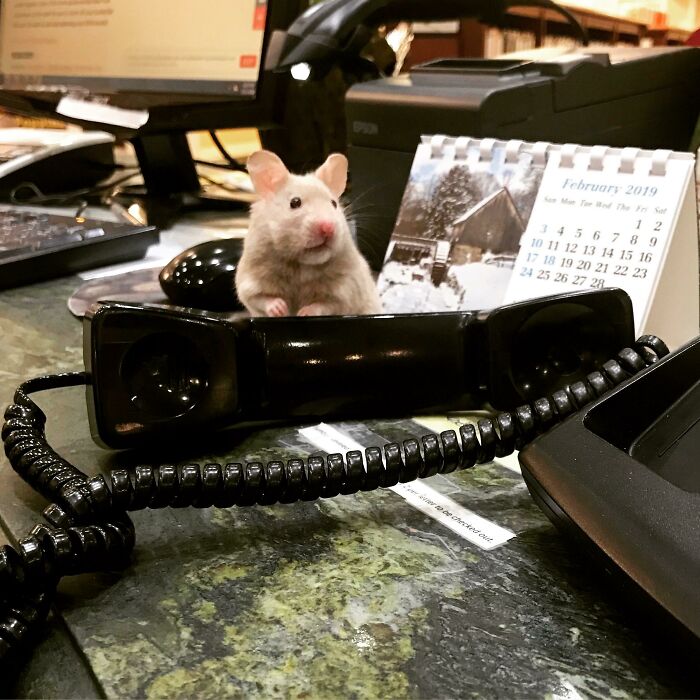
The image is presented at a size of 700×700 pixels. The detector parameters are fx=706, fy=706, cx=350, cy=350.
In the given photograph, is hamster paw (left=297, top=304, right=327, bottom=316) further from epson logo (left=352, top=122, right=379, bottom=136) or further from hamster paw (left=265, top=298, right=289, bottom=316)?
epson logo (left=352, top=122, right=379, bottom=136)

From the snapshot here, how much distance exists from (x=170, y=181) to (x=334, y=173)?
793 mm

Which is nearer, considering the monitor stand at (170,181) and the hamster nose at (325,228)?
the hamster nose at (325,228)

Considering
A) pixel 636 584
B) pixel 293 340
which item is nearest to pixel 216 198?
pixel 293 340

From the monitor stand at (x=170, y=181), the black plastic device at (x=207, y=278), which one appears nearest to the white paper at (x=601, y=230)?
the black plastic device at (x=207, y=278)

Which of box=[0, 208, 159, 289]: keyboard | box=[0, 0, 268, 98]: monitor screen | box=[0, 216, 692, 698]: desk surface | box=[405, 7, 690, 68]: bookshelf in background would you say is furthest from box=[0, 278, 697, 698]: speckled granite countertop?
box=[405, 7, 690, 68]: bookshelf in background

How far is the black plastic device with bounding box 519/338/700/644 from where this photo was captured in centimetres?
27

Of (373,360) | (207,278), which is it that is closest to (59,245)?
(207,278)

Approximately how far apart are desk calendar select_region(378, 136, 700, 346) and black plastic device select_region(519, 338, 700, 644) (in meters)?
0.15

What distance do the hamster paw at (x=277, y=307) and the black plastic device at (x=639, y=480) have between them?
0.89 ft

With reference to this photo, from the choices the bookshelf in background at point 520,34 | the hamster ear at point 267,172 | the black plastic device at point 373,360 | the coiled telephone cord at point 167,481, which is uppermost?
the bookshelf in background at point 520,34

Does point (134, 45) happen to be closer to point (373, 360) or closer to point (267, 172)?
point (267, 172)

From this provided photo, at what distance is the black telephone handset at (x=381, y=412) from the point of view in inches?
12.0

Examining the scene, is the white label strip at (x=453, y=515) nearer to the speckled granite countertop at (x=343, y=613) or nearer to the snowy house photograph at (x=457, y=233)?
the speckled granite countertop at (x=343, y=613)

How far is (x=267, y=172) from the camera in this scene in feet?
1.86
